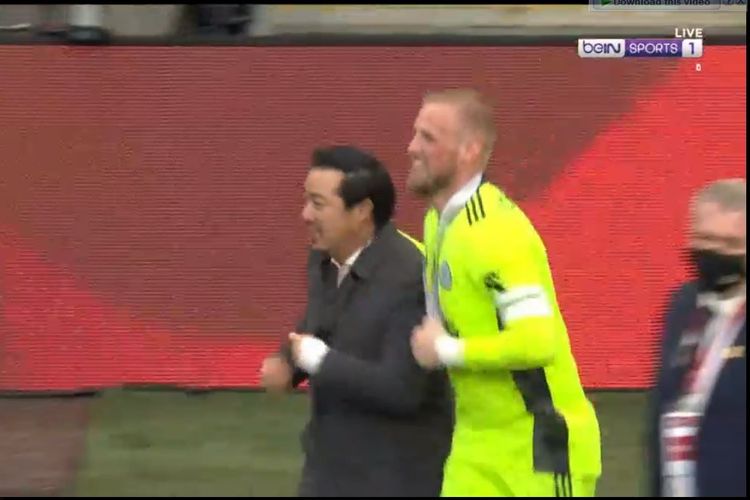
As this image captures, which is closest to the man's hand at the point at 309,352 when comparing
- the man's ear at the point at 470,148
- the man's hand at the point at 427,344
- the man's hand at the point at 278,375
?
the man's hand at the point at 278,375

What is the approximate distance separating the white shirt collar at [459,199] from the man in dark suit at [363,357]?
230mm

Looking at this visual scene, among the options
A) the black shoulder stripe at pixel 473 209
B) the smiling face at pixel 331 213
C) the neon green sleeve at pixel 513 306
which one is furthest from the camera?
the smiling face at pixel 331 213

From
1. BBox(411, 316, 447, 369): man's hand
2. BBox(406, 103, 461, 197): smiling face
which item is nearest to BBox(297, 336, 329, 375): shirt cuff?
BBox(411, 316, 447, 369): man's hand

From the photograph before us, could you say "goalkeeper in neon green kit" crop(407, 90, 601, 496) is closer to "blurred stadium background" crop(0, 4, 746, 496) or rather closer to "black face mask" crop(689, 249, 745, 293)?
"black face mask" crop(689, 249, 745, 293)

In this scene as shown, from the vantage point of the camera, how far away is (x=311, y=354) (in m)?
3.89

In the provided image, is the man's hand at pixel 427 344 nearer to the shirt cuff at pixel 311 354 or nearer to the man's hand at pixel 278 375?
the shirt cuff at pixel 311 354

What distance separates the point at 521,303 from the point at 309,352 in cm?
58

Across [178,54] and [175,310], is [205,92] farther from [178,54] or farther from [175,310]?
[175,310]

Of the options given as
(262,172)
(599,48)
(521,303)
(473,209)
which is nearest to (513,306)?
(521,303)

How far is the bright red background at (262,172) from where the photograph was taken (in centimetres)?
806

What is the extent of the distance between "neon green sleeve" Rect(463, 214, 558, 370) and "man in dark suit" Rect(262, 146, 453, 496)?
0.26m

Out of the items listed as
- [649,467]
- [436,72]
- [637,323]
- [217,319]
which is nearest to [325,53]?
[436,72]

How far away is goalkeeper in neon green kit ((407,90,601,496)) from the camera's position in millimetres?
3717

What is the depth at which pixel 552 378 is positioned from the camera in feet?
12.6
